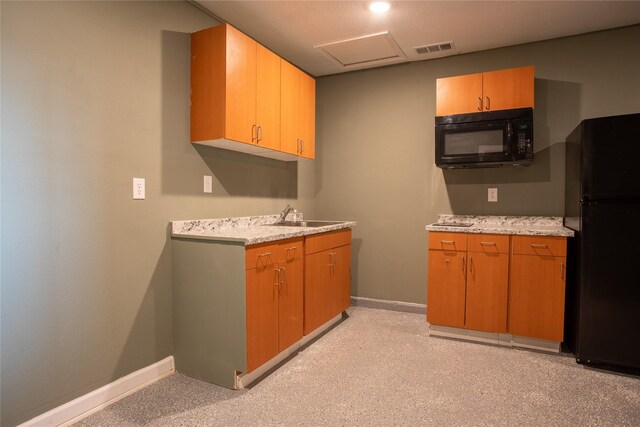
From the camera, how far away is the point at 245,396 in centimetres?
200

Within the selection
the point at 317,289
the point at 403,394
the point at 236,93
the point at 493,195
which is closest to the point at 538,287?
the point at 493,195

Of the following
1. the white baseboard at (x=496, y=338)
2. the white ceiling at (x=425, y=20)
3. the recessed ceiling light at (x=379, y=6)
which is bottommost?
the white baseboard at (x=496, y=338)

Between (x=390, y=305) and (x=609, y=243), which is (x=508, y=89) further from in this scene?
(x=390, y=305)

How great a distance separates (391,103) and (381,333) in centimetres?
220

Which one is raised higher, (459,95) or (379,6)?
(379,6)

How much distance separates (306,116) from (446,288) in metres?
1.87

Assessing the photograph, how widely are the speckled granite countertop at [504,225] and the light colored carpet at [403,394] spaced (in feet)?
2.90

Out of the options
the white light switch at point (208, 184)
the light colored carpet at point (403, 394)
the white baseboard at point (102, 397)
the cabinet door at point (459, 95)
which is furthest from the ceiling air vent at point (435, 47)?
the white baseboard at point (102, 397)

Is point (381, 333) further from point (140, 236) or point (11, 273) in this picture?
point (11, 273)

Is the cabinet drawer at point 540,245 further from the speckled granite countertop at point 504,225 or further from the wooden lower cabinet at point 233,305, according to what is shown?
the wooden lower cabinet at point 233,305

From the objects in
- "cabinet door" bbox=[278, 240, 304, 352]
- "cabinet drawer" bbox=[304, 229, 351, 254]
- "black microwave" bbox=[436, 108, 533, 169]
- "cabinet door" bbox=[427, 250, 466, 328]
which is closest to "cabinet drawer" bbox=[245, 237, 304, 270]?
"cabinet door" bbox=[278, 240, 304, 352]

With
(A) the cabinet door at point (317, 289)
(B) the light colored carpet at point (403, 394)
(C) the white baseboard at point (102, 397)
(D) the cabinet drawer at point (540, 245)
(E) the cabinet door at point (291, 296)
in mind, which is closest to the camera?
(C) the white baseboard at point (102, 397)

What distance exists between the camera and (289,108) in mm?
2900

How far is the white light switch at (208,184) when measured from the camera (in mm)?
2518
